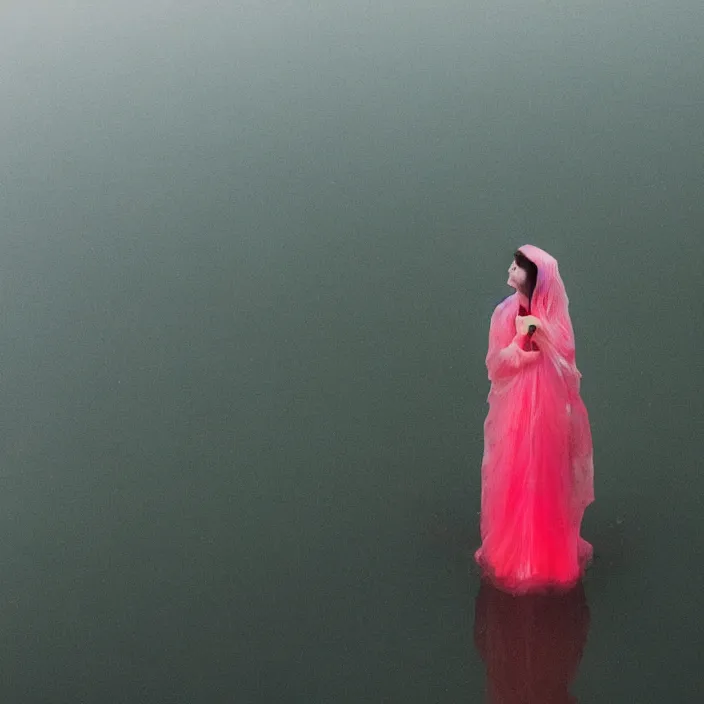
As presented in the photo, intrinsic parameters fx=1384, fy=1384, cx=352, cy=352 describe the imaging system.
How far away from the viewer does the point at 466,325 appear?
5.07m

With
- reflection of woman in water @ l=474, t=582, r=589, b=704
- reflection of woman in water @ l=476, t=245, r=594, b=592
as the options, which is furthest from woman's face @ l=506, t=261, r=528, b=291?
reflection of woman in water @ l=474, t=582, r=589, b=704

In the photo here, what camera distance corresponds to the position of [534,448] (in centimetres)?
379

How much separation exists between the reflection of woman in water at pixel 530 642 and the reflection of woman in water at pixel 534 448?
0.21 feet

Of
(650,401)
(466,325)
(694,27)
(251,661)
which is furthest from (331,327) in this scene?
(694,27)

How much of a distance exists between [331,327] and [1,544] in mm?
1483

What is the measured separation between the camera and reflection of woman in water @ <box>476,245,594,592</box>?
368cm

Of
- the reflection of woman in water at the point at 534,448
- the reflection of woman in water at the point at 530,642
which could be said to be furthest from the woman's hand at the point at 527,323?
the reflection of woman in water at the point at 530,642

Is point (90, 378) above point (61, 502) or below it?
above

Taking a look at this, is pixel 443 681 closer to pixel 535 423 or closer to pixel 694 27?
pixel 535 423

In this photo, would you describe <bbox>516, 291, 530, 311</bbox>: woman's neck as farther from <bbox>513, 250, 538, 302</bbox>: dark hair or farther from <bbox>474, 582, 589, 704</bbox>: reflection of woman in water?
<bbox>474, 582, 589, 704</bbox>: reflection of woman in water

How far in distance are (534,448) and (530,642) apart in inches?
20.6

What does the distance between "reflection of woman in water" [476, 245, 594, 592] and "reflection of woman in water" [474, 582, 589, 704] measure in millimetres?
63

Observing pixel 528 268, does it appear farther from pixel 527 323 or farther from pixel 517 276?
pixel 527 323

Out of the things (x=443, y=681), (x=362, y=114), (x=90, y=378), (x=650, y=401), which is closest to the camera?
(x=443, y=681)
